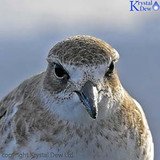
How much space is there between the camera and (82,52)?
8.20 metres

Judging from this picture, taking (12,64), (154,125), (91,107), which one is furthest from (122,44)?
(91,107)

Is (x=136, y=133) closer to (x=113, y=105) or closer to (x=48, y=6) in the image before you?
(x=113, y=105)

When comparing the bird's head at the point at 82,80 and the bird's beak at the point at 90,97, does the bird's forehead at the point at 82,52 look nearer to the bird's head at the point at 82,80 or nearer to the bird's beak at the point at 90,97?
the bird's head at the point at 82,80

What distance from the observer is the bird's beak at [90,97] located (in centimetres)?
780

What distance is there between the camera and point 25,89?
9.23 metres

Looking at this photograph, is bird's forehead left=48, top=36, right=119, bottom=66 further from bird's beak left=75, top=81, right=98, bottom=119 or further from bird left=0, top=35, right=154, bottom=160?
bird's beak left=75, top=81, right=98, bottom=119

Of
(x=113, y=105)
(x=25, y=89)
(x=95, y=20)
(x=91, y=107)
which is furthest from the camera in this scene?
(x=95, y=20)

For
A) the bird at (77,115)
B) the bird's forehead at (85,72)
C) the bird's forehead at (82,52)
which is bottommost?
the bird at (77,115)

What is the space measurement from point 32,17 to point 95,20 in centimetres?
175

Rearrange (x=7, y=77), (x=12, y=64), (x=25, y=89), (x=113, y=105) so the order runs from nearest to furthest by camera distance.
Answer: (x=113, y=105) → (x=25, y=89) → (x=7, y=77) → (x=12, y=64)

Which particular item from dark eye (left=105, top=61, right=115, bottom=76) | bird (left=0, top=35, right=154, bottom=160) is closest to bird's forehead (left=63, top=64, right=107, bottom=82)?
bird (left=0, top=35, right=154, bottom=160)

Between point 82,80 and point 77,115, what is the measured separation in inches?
15.9

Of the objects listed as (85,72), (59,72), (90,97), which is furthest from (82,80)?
(59,72)

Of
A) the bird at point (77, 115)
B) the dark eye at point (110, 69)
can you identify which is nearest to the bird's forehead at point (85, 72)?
the bird at point (77, 115)
